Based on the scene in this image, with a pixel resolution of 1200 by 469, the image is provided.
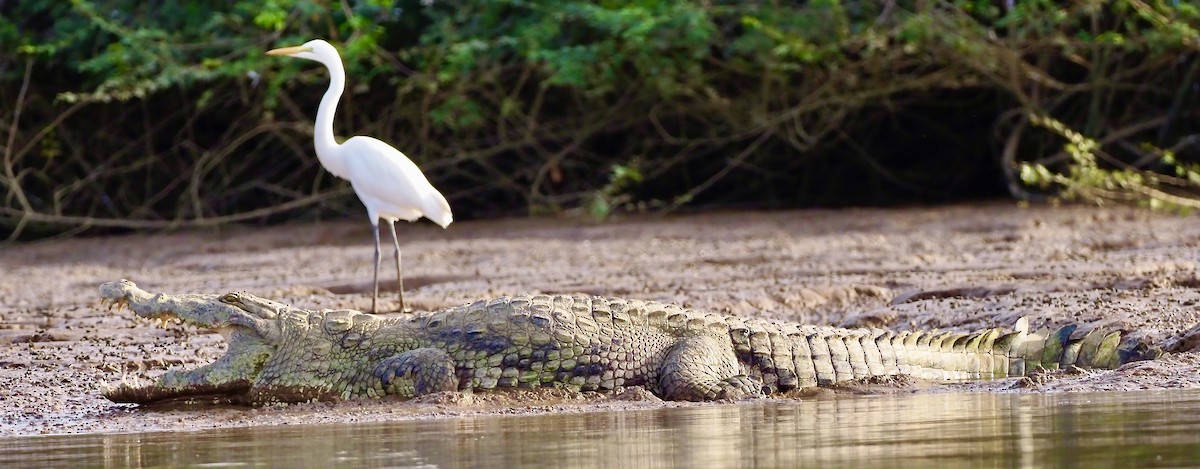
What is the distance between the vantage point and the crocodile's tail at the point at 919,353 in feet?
18.7

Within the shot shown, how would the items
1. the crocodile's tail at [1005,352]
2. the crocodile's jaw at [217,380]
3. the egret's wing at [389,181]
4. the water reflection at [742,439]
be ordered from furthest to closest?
1. the egret's wing at [389,181]
2. the crocodile's tail at [1005,352]
3. the crocodile's jaw at [217,380]
4. the water reflection at [742,439]

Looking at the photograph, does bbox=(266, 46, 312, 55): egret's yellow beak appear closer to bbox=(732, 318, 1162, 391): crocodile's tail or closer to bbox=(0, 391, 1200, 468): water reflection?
bbox=(732, 318, 1162, 391): crocodile's tail

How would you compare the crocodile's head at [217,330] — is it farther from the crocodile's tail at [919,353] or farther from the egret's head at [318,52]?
the egret's head at [318,52]

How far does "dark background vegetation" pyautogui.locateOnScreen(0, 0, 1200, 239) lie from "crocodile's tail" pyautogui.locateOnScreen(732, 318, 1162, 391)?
18.0 feet

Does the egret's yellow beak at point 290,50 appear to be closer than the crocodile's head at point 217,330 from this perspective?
No

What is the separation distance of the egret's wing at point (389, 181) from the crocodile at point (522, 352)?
9.34 ft

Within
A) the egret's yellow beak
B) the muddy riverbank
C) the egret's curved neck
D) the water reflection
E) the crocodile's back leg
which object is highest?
the egret's yellow beak

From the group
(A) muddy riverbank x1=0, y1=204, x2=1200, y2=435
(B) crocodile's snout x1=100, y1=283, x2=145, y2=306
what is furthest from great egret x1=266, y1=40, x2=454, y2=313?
(B) crocodile's snout x1=100, y1=283, x2=145, y2=306

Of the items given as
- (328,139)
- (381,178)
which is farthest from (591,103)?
(381,178)

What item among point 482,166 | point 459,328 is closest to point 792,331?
point 459,328

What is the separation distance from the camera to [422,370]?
558 centimetres

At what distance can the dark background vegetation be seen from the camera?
41.4 feet

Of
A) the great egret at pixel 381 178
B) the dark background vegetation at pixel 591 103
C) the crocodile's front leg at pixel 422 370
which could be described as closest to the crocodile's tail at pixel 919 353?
the crocodile's front leg at pixel 422 370

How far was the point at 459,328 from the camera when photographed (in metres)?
5.68
